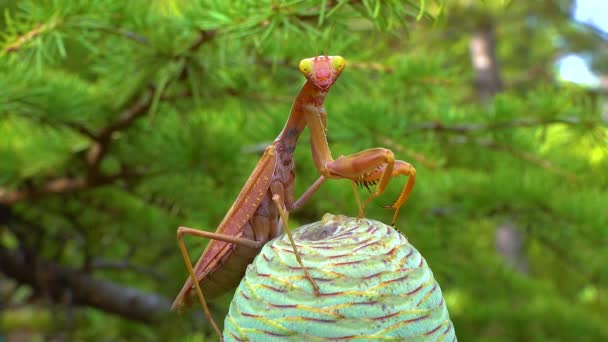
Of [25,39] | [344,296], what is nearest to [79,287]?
[25,39]

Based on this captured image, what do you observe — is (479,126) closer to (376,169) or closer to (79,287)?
(376,169)

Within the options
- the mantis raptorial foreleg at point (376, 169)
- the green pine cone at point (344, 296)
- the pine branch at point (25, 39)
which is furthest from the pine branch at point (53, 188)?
the green pine cone at point (344, 296)

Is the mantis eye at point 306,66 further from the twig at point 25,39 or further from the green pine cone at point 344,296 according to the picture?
the twig at point 25,39

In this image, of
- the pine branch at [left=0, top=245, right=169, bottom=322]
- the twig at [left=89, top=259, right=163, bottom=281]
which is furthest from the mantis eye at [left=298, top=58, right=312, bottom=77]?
the twig at [left=89, top=259, right=163, bottom=281]

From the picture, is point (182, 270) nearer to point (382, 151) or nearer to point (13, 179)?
point (13, 179)

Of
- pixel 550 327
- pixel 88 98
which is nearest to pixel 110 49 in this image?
pixel 88 98

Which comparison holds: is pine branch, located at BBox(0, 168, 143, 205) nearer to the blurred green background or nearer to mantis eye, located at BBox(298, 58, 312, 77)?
the blurred green background
